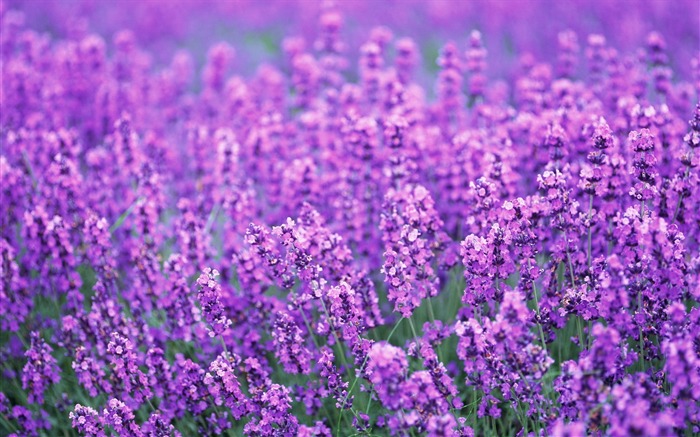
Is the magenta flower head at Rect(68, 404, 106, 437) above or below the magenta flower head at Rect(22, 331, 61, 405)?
below

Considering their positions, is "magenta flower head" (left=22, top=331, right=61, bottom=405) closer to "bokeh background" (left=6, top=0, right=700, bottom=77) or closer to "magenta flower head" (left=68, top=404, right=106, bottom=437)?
"magenta flower head" (left=68, top=404, right=106, bottom=437)

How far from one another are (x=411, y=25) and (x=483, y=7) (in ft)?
5.22

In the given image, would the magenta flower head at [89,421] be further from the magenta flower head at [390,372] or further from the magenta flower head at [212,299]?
the magenta flower head at [390,372]

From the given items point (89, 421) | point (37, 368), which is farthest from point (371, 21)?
point (89, 421)

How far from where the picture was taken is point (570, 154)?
4.23m

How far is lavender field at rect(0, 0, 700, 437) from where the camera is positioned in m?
2.76

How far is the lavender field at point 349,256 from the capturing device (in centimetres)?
276

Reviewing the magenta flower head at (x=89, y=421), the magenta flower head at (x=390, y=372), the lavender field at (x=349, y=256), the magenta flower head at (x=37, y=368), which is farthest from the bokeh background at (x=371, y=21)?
the magenta flower head at (x=89, y=421)

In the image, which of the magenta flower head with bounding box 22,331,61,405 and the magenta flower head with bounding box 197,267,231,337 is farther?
the magenta flower head with bounding box 22,331,61,405

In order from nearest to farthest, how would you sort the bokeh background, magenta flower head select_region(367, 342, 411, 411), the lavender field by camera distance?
magenta flower head select_region(367, 342, 411, 411), the lavender field, the bokeh background

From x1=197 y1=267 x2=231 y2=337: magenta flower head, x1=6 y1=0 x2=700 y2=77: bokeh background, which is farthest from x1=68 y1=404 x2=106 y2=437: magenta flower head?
x1=6 y1=0 x2=700 y2=77: bokeh background

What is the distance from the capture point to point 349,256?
11.4 feet

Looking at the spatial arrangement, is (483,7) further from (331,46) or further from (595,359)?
(595,359)

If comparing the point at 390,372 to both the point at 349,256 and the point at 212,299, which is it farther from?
the point at 349,256
